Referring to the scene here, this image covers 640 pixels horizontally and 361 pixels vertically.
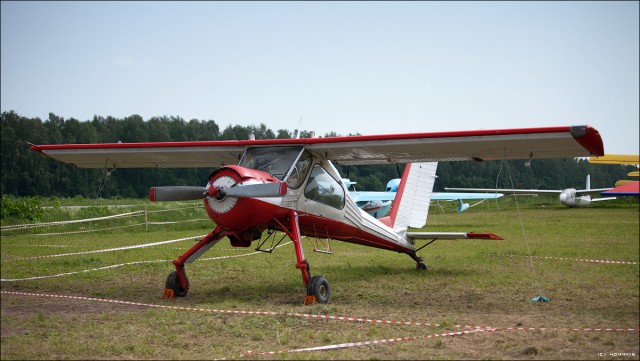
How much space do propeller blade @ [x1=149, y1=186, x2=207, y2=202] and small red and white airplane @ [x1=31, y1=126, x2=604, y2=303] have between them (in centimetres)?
1

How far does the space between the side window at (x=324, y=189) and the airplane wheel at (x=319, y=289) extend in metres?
1.73

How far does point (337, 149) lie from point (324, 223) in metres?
1.39

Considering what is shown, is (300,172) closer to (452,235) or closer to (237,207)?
(237,207)

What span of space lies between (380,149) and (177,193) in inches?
133

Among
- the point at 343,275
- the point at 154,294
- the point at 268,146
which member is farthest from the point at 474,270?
the point at 154,294

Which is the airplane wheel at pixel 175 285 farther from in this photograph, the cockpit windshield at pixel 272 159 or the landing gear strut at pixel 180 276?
the cockpit windshield at pixel 272 159

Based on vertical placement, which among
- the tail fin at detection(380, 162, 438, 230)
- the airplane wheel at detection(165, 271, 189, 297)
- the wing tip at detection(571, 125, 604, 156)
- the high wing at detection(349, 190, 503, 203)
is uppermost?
the wing tip at detection(571, 125, 604, 156)

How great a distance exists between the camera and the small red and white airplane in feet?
30.1

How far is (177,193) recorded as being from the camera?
9.55 metres

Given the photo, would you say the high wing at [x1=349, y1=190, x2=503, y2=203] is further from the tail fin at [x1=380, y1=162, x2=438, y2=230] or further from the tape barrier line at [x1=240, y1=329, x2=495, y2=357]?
the tape barrier line at [x1=240, y1=329, x2=495, y2=357]

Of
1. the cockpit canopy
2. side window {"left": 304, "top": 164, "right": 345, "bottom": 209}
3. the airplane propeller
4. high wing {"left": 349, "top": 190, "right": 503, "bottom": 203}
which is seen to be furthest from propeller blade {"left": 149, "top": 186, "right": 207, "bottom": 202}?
high wing {"left": 349, "top": 190, "right": 503, "bottom": 203}

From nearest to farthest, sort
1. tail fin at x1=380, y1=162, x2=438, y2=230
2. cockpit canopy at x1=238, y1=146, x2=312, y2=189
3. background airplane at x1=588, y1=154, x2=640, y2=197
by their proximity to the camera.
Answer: background airplane at x1=588, y1=154, x2=640, y2=197, cockpit canopy at x1=238, y1=146, x2=312, y2=189, tail fin at x1=380, y1=162, x2=438, y2=230

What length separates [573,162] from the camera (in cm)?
1148

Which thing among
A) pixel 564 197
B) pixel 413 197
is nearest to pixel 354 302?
pixel 564 197
